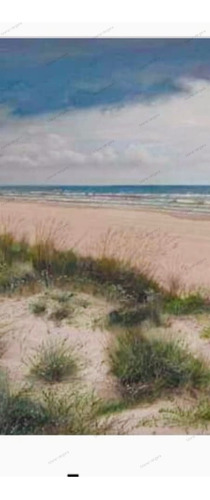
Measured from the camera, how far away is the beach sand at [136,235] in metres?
4.34

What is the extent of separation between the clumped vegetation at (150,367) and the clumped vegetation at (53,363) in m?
0.21

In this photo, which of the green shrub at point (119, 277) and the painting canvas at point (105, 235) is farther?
the green shrub at point (119, 277)

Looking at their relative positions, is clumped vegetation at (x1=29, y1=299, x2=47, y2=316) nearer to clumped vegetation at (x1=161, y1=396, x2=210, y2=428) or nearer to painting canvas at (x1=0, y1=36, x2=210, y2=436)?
painting canvas at (x1=0, y1=36, x2=210, y2=436)

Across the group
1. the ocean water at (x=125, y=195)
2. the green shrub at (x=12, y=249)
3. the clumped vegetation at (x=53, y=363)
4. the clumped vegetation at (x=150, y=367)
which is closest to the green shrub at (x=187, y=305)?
the clumped vegetation at (x=150, y=367)

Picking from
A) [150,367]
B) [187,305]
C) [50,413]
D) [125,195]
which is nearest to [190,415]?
[150,367]

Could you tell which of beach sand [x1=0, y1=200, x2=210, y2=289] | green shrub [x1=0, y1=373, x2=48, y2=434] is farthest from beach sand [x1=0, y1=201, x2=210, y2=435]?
green shrub [x1=0, y1=373, x2=48, y2=434]

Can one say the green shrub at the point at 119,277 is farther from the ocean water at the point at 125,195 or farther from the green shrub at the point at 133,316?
the ocean water at the point at 125,195

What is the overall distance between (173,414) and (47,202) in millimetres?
1195

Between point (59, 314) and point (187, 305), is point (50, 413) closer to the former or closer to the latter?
point (59, 314)

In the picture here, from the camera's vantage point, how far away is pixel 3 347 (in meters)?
4.27

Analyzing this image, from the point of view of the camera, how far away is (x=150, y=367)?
14.0ft

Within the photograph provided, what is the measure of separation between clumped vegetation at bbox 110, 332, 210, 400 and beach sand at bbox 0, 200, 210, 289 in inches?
13.2
